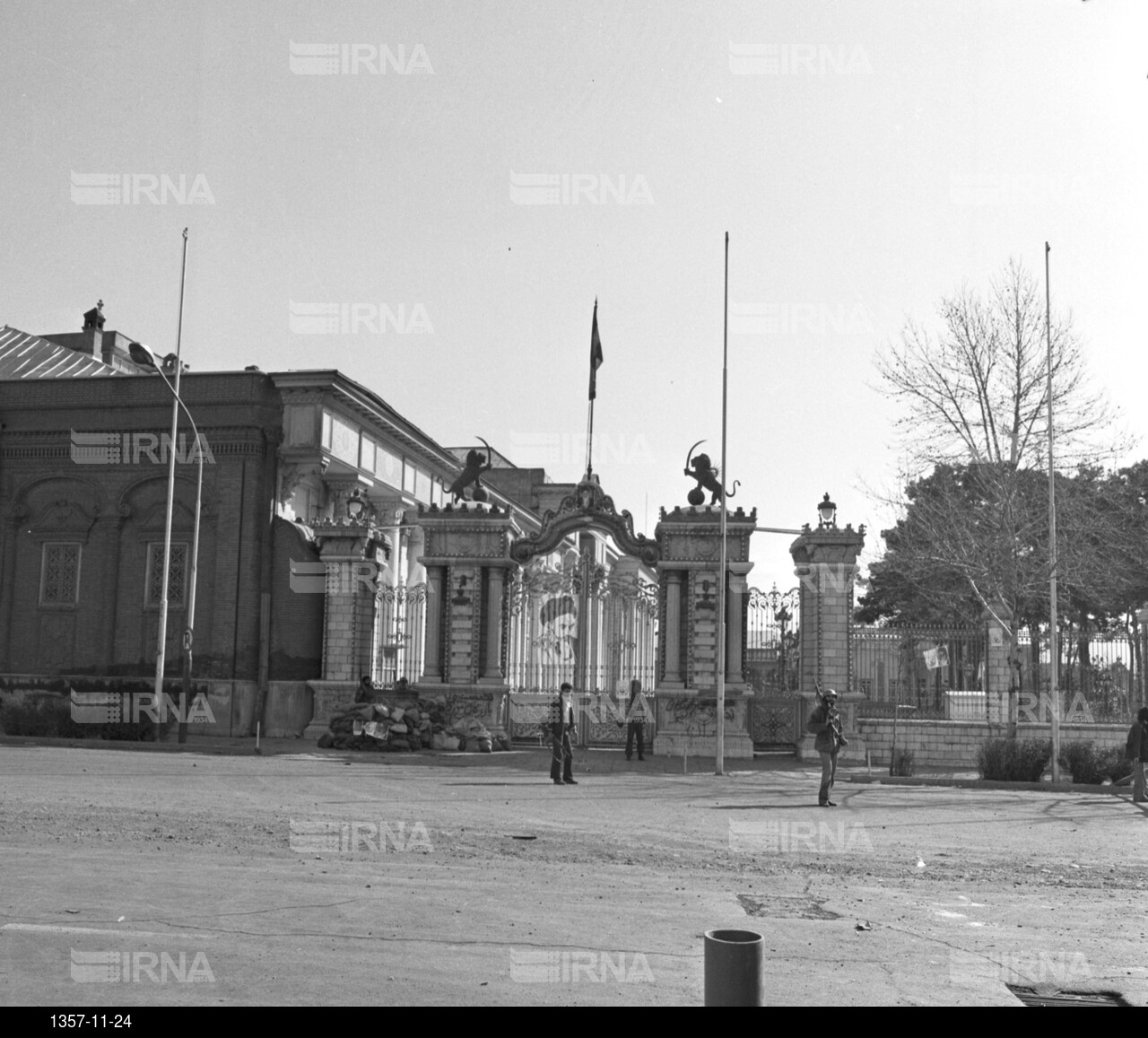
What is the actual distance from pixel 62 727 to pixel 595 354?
48.8 ft

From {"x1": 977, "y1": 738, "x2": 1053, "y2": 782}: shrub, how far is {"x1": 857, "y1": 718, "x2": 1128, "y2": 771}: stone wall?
2.75 m

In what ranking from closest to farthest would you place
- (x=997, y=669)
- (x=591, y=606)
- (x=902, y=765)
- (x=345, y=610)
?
(x=902, y=765), (x=997, y=669), (x=591, y=606), (x=345, y=610)

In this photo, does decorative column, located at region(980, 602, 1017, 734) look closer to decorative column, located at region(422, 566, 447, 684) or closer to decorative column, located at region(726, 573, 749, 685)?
decorative column, located at region(726, 573, 749, 685)

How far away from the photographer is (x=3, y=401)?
105ft

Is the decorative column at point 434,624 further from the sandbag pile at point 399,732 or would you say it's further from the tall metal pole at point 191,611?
the tall metal pole at point 191,611

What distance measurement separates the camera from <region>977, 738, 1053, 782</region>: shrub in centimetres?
2173

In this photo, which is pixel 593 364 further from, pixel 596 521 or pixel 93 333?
pixel 93 333

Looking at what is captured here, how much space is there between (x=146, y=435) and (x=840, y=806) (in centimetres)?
2097

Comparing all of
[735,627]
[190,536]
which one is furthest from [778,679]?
[190,536]

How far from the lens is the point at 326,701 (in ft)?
92.6

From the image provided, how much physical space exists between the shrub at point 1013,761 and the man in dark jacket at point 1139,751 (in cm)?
270

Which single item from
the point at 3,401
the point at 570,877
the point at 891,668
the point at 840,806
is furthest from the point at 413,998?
the point at 3,401

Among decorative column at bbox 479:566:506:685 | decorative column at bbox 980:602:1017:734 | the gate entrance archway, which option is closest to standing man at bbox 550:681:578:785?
the gate entrance archway

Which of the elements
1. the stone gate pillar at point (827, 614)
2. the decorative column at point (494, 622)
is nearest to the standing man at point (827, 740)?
the stone gate pillar at point (827, 614)
